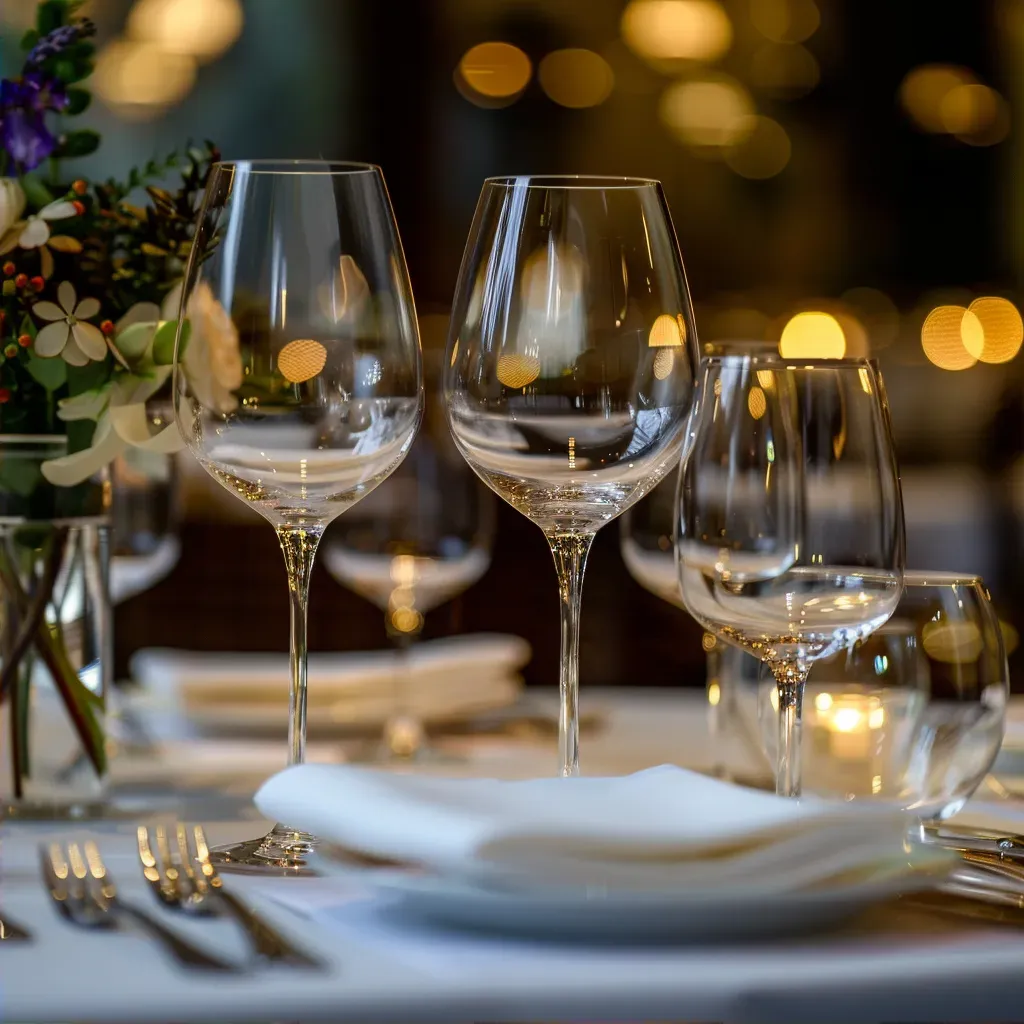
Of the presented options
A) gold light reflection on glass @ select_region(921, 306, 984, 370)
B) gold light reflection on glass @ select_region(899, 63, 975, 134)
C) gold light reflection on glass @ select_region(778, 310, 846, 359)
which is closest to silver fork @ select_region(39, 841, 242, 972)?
gold light reflection on glass @ select_region(778, 310, 846, 359)

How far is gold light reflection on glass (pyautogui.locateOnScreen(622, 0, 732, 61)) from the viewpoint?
5.13m

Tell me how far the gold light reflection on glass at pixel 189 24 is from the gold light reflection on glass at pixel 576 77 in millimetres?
984

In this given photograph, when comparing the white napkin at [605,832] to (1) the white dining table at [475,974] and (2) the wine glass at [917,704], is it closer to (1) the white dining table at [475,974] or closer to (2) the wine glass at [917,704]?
(1) the white dining table at [475,974]

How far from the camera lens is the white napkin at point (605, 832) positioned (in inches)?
21.6

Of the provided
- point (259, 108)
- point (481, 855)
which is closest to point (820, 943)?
point (481, 855)

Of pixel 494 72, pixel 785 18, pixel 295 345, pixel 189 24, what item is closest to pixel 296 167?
pixel 295 345

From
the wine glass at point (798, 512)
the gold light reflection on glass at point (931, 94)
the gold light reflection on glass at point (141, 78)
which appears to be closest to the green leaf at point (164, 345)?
the wine glass at point (798, 512)

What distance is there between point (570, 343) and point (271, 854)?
257 mm

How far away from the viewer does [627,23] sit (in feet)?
17.1

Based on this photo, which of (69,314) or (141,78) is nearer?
(69,314)

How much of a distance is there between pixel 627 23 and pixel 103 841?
15.7 ft

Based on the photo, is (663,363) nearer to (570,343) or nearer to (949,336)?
(570,343)

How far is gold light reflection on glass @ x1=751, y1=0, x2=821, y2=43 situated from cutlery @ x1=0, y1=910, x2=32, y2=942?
5044 mm

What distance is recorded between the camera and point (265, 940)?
57 centimetres
